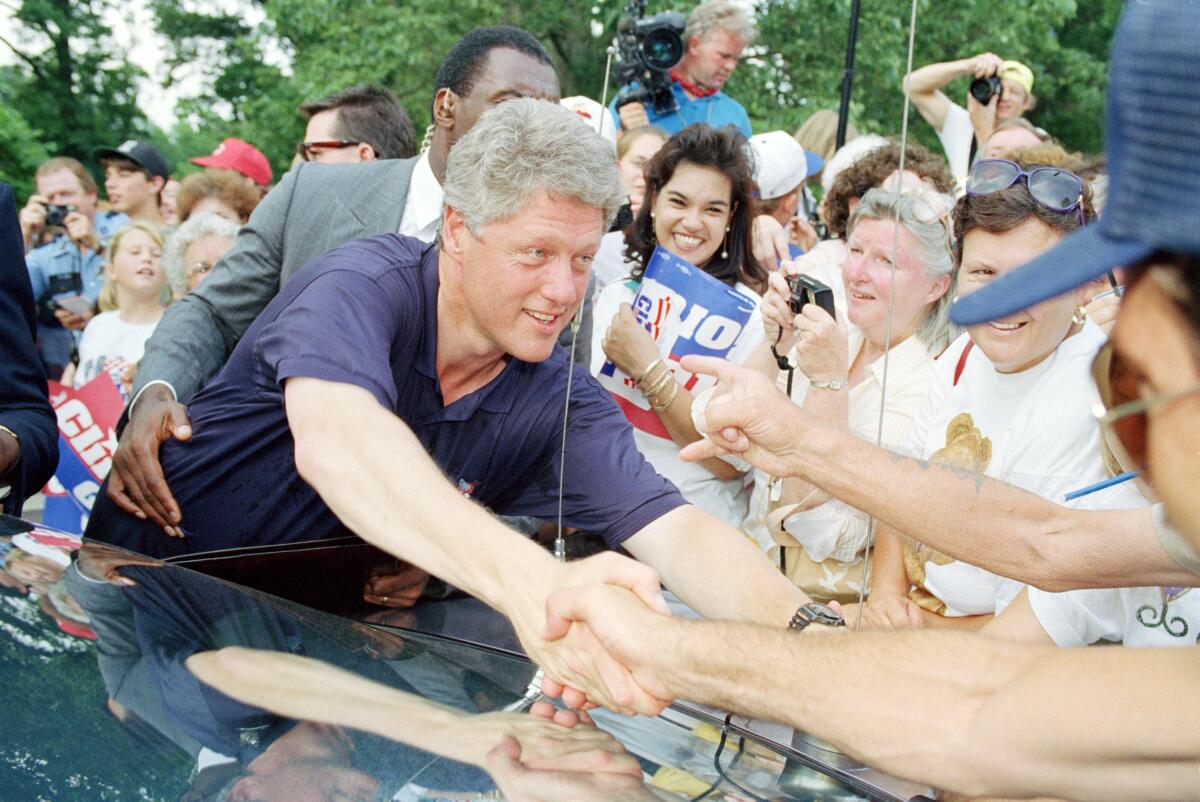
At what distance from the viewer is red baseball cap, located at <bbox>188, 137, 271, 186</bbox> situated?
248 inches

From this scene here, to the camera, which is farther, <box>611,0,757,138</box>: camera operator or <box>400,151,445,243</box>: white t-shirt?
<box>611,0,757,138</box>: camera operator

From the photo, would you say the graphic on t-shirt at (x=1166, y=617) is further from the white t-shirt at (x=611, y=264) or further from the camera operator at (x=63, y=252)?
the camera operator at (x=63, y=252)

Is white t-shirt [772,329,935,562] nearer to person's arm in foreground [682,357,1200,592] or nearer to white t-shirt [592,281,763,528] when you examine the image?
white t-shirt [592,281,763,528]

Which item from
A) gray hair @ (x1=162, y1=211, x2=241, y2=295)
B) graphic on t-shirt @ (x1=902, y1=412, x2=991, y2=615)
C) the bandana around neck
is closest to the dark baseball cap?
gray hair @ (x1=162, y1=211, x2=241, y2=295)

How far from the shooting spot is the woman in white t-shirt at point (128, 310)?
5.06m

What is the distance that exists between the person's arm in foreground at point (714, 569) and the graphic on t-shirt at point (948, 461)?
0.56 metres

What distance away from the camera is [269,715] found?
1492 millimetres

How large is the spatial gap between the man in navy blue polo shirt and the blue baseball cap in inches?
38.8

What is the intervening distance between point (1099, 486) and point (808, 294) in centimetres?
110

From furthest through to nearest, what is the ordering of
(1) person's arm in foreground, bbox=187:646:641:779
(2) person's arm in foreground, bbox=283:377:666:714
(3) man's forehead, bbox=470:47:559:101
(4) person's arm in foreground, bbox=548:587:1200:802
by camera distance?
(3) man's forehead, bbox=470:47:559:101, (2) person's arm in foreground, bbox=283:377:666:714, (1) person's arm in foreground, bbox=187:646:641:779, (4) person's arm in foreground, bbox=548:587:1200:802

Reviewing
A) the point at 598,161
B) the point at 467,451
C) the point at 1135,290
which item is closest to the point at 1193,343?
the point at 1135,290

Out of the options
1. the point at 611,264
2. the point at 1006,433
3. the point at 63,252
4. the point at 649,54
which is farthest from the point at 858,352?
the point at 63,252

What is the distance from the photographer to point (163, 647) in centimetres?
165

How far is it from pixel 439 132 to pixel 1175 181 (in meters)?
2.72
